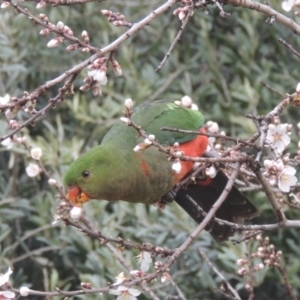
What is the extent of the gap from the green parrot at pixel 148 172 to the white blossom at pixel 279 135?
312mm

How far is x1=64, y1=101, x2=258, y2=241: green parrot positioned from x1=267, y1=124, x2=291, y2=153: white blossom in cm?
31

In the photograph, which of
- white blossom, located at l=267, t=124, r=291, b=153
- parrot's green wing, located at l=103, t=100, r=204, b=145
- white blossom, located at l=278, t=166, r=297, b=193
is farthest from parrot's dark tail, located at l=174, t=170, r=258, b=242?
white blossom, located at l=278, t=166, r=297, b=193

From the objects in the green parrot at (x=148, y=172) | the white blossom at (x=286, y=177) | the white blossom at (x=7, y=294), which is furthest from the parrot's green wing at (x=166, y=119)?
the white blossom at (x=7, y=294)

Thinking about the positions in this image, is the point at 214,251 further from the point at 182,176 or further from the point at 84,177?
the point at 84,177

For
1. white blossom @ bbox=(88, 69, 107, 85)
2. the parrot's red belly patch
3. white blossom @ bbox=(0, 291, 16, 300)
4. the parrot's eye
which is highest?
white blossom @ bbox=(88, 69, 107, 85)

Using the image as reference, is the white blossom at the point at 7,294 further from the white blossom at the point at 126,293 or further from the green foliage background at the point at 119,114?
the green foliage background at the point at 119,114

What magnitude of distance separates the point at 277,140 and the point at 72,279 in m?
1.52

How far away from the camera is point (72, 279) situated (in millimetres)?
2484

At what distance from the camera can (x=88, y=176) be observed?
1453 mm

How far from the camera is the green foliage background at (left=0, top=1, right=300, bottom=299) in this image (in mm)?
2307

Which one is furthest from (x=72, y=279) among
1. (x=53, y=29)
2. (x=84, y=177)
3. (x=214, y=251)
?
(x=53, y=29)

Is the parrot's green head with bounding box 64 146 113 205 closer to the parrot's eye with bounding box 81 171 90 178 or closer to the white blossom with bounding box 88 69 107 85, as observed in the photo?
the parrot's eye with bounding box 81 171 90 178

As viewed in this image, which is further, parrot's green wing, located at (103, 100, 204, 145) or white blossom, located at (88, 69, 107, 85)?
parrot's green wing, located at (103, 100, 204, 145)

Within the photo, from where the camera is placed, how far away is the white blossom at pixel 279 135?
1.18 meters
